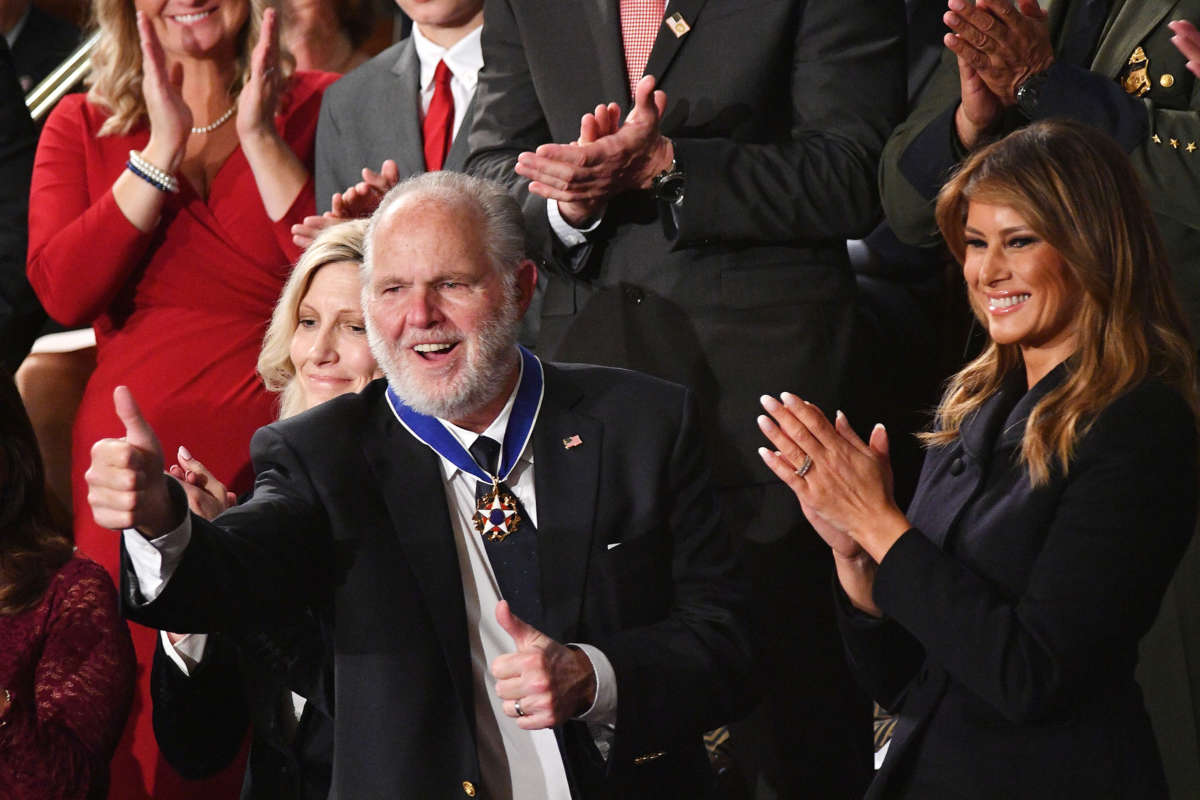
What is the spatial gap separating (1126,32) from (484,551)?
1527 millimetres

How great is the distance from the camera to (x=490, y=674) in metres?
2.69

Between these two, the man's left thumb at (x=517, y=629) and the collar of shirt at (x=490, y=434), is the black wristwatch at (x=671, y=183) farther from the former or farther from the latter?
the man's left thumb at (x=517, y=629)

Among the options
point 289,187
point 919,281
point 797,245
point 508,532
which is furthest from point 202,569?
point 919,281

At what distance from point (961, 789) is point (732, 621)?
46cm

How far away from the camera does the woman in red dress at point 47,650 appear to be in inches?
108

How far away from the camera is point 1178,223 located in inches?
118

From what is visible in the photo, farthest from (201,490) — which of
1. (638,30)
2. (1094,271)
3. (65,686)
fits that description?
(1094,271)

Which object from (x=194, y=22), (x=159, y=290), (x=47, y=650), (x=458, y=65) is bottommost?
(x=47, y=650)

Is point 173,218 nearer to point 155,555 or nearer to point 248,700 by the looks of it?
point 248,700

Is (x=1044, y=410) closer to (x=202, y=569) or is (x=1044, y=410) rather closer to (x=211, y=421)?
(x=202, y=569)

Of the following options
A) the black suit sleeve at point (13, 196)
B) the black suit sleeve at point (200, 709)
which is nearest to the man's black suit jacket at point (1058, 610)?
the black suit sleeve at point (200, 709)

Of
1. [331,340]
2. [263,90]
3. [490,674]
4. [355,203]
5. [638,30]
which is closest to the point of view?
[490,674]

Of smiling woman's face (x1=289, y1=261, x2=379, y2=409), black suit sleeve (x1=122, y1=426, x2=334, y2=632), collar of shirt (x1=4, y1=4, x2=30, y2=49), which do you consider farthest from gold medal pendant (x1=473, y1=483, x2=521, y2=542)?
collar of shirt (x1=4, y1=4, x2=30, y2=49)

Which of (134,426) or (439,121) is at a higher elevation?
(134,426)
